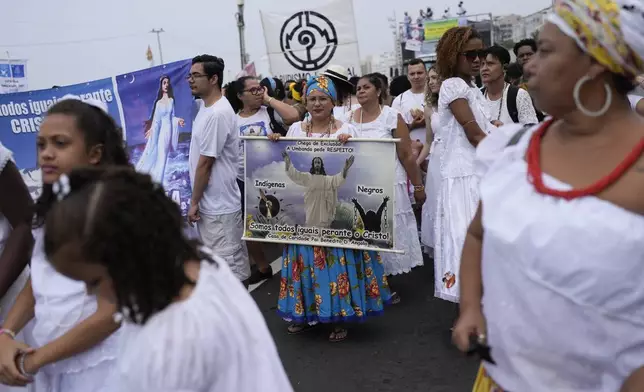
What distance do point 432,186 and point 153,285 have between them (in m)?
4.02

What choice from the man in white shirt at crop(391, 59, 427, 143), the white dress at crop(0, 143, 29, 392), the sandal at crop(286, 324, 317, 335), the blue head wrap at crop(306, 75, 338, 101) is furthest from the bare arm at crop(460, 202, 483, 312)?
the man in white shirt at crop(391, 59, 427, 143)

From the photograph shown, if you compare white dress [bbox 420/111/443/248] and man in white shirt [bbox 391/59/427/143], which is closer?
white dress [bbox 420/111/443/248]

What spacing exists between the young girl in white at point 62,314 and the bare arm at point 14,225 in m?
0.25

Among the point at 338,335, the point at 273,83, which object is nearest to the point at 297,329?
the point at 338,335

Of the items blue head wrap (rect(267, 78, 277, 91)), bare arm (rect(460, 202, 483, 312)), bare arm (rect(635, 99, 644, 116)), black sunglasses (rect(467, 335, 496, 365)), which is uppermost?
blue head wrap (rect(267, 78, 277, 91))

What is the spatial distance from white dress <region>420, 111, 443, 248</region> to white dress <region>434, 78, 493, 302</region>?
2.24 ft

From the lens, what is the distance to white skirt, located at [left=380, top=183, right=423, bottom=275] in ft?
17.9

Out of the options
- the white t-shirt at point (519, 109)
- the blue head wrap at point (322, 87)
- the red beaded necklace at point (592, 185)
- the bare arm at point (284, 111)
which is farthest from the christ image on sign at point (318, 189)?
the red beaded necklace at point (592, 185)

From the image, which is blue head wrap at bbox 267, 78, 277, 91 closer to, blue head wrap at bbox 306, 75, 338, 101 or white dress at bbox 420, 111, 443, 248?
white dress at bbox 420, 111, 443, 248

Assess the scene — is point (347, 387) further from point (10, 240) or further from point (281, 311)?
point (10, 240)

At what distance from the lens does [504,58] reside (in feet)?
17.7

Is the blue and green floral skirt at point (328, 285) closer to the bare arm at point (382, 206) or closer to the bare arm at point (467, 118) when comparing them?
the bare arm at point (382, 206)

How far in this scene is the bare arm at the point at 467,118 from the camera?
159 inches

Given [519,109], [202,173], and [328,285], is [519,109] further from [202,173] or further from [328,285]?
[202,173]
